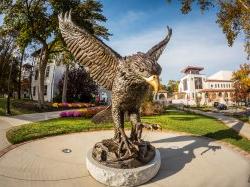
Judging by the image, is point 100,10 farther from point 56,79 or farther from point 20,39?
point 56,79

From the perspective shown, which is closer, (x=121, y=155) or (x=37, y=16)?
(x=121, y=155)

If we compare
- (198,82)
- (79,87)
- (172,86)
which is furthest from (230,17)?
(172,86)

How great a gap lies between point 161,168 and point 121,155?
138 centimetres

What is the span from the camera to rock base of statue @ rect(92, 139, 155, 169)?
5651mm

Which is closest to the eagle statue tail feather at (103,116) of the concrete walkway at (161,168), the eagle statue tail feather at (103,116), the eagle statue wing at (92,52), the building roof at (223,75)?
the eagle statue tail feather at (103,116)

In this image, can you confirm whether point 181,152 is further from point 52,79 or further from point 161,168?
point 52,79

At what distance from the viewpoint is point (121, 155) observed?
18.9 feet

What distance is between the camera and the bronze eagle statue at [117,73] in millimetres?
5434

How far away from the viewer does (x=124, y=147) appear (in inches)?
230

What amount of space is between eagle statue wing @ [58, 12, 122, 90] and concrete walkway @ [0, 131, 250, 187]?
2.26 meters

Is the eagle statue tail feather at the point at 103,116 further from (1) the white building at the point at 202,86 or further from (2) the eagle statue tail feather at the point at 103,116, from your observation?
(1) the white building at the point at 202,86

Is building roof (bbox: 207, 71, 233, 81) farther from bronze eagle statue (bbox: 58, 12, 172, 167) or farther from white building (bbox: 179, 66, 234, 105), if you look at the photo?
bronze eagle statue (bbox: 58, 12, 172, 167)

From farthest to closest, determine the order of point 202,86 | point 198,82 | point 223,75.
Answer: point 223,75, point 202,86, point 198,82

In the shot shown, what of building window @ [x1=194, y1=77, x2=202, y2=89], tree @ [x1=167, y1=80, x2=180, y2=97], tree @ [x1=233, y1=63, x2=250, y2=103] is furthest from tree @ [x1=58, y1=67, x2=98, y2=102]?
tree @ [x1=167, y1=80, x2=180, y2=97]
